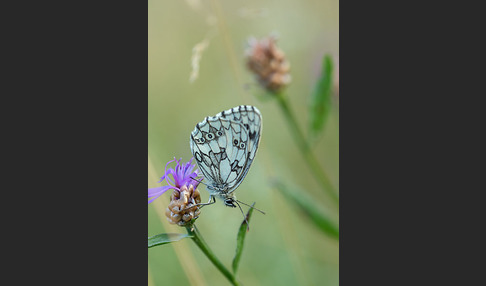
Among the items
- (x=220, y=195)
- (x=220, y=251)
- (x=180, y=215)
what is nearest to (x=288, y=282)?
(x=220, y=251)

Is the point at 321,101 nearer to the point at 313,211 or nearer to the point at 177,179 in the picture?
the point at 313,211

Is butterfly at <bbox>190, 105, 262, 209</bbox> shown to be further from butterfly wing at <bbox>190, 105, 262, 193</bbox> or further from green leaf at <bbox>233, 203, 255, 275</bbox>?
green leaf at <bbox>233, 203, 255, 275</bbox>

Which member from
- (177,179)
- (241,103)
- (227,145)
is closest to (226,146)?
(227,145)

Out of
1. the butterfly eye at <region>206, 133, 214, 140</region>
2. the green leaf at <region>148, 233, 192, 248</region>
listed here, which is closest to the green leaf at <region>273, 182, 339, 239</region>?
the butterfly eye at <region>206, 133, 214, 140</region>

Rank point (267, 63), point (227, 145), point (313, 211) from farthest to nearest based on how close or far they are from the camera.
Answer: point (267, 63) < point (313, 211) < point (227, 145)

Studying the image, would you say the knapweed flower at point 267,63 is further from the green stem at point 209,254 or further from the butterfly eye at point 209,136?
the green stem at point 209,254

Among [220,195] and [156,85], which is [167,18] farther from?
[220,195]

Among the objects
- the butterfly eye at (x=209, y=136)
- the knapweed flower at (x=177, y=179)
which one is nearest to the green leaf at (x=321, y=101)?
the butterfly eye at (x=209, y=136)
